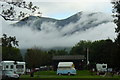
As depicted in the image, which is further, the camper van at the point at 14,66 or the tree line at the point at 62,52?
the camper van at the point at 14,66

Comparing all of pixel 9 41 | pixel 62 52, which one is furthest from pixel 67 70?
pixel 62 52

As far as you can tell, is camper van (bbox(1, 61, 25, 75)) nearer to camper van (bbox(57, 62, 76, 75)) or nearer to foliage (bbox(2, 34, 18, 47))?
camper van (bbox(57, 62, 76, 75))

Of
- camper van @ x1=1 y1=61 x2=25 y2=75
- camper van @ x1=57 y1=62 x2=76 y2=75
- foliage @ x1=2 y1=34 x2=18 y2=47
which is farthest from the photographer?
camper van @ x1=57 y1=62 x2=76 y2=75

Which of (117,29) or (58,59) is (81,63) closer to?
(58,59)

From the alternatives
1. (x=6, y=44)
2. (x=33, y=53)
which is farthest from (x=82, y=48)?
(x=6, y=44)

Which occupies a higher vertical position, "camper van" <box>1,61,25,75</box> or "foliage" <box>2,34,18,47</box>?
"foliage" <box>2,34,18,47</box>

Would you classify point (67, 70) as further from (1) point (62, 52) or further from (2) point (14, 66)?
(1) point (62, 52)

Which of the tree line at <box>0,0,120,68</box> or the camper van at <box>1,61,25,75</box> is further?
the camper van at <box>1,61,25,75</box>

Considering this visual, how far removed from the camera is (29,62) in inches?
4250

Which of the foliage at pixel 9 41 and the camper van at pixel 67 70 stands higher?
the foliage at pixel 9 41

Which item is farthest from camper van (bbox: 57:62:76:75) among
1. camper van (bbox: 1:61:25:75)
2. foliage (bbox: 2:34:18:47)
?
foliage (bbox: 2:34:18:47)

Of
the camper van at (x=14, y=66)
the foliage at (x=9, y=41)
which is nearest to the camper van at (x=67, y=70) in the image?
the camper van at (x=14, y=66)

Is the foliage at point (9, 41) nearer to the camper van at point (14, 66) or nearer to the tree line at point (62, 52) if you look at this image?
the tree line at point (62, 52)

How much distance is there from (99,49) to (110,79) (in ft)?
290
